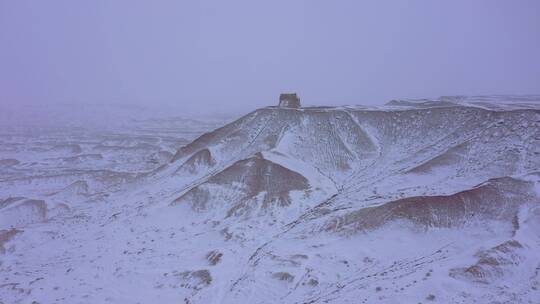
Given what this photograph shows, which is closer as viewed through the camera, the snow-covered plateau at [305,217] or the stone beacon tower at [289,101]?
the snow-covered plateau at [305,217]

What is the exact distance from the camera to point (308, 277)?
22.5m

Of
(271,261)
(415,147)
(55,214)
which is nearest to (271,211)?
(271,261)

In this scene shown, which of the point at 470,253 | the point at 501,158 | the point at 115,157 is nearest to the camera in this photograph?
the point at 470,253

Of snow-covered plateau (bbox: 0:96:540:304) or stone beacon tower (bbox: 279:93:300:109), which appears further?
stone beacon tower (bbox: 279:93:300:109)

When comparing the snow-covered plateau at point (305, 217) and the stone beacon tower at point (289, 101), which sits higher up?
the stone beacon tower at point (289, 101)

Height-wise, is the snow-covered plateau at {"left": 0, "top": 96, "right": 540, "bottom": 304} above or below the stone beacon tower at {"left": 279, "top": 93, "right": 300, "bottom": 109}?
below

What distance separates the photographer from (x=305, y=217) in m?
31.0

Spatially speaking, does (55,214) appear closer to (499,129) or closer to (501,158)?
(501,158)

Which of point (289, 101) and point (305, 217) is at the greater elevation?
point (289, 101)

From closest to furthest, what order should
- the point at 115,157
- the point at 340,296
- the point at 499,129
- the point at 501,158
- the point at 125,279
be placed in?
the point at 340,296, the point at 125,279, the point at 501,158, the point at 499,129, the point at 115,157

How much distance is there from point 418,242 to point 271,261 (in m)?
10.7

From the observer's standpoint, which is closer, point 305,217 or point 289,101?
point 305,217

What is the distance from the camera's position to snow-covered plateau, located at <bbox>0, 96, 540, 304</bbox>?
21.6 m

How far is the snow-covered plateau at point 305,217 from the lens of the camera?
2164cm
